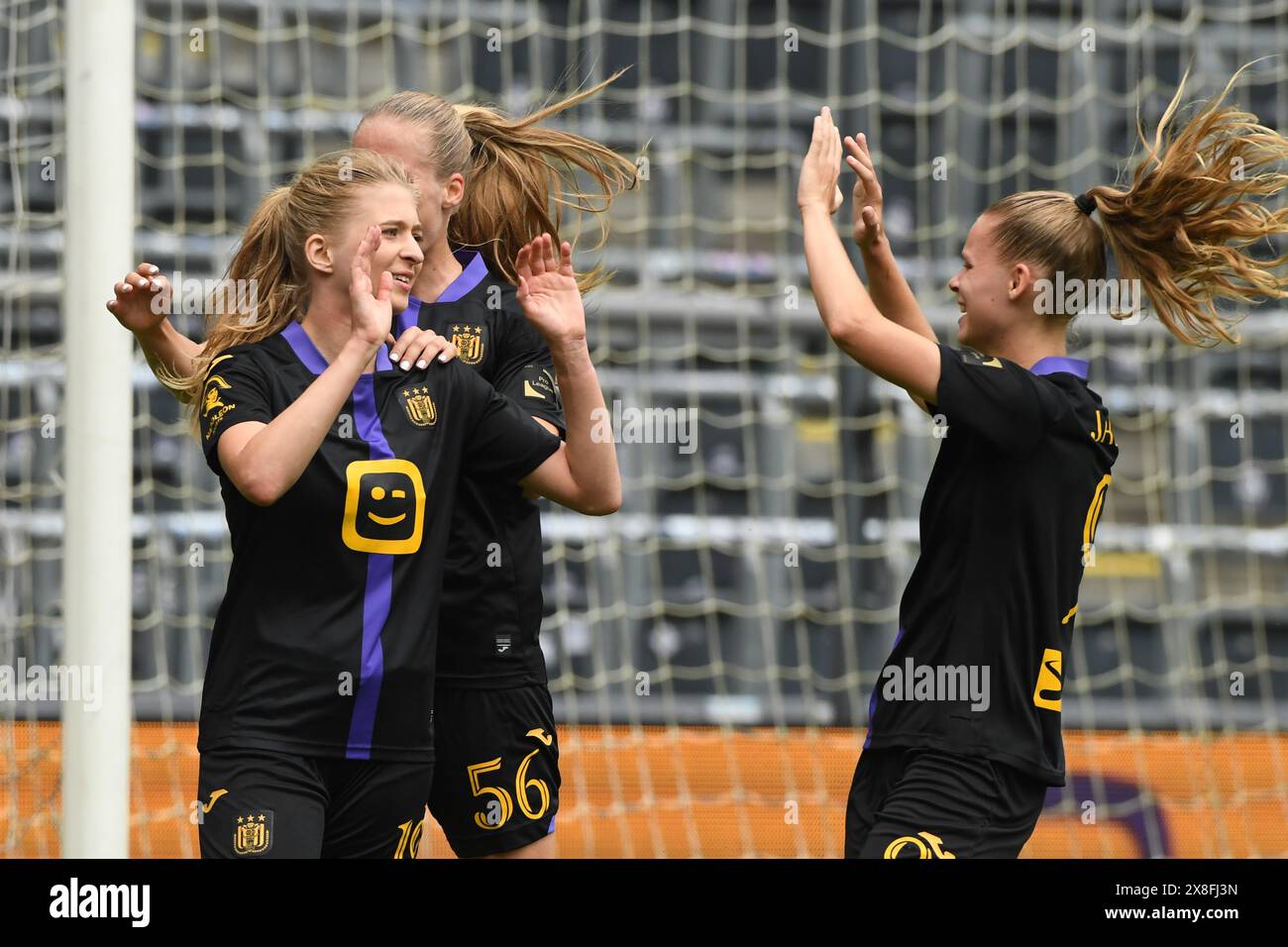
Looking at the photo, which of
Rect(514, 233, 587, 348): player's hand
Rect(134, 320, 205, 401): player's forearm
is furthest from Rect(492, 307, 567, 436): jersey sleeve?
Rect(134, 320, 205, 401): player's forearm

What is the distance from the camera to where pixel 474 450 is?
237 centimetres

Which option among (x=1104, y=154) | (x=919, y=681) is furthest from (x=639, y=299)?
(x=919, y=681)

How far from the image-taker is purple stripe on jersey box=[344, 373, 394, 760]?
2138 mm

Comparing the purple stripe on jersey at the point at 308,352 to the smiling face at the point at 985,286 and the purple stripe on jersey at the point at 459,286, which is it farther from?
the smiling face at the point at 985,286

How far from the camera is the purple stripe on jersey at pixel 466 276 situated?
263 centimetres

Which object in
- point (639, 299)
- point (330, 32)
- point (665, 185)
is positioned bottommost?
point (639, 299)

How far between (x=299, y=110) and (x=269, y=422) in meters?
3.18

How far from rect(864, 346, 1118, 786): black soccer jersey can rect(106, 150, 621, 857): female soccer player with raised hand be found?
0.51 m

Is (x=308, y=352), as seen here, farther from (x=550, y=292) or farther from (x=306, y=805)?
(x=306, y=805)

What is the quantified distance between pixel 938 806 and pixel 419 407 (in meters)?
0.93

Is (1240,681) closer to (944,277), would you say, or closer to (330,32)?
(944,277)

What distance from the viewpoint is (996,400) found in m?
2.27

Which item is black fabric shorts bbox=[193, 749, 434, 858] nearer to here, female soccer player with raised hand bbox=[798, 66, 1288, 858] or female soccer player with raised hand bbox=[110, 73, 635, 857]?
female soccer player with raised hand bbox=[110, 73, 635, 857]
